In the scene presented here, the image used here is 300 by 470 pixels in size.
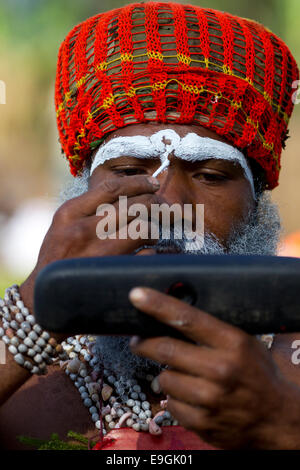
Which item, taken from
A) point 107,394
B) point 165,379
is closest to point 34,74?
point 107,394

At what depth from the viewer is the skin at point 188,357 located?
1.28 meters

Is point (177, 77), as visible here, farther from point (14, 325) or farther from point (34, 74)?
point (34, 74)

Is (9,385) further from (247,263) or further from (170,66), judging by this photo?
(170,66)

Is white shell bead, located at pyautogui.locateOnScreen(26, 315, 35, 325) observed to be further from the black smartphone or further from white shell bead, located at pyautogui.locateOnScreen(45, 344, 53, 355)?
the black smartphone

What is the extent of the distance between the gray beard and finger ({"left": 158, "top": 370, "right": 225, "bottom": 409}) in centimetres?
69

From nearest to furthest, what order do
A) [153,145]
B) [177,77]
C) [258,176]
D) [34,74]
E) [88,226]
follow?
1. [88,226]
2. [153,145]
3. [177,77]
4. [258,176]
5. [34,74]

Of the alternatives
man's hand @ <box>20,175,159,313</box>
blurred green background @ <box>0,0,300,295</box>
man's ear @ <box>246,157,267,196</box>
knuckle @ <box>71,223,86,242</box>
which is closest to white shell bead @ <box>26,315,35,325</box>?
man's hand @ <box>20,175,159,313</box>

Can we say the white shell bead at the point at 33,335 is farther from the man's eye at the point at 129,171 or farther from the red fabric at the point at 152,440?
the man's eye at the point at 129,171

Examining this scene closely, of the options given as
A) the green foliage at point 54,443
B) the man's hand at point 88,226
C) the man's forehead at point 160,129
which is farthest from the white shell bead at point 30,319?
the man's forehead at point 160,129

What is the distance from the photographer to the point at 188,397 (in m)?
1.31

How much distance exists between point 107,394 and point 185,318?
1.06 meters

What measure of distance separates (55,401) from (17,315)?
1.78 ft

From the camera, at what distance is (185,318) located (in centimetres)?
124

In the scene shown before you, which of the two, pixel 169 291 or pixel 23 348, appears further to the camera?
pixel 23 348
